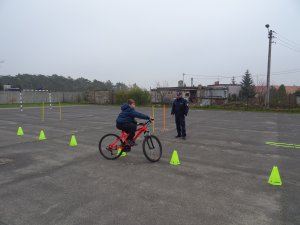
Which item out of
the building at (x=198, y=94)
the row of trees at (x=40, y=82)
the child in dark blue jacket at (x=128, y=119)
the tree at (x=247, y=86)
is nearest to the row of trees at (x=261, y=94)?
the tree at (x=247, y=86)

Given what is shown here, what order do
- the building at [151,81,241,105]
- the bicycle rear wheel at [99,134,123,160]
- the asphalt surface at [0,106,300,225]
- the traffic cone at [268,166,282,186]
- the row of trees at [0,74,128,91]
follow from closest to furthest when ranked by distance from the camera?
the asphalt surface at [0,106,300,225] < the traffic cone at [268,166,282,186] < the bicycle rear wheel at [99,134,123,160] < the building at [151,81,241,105] < the row of trees at [0,74,128,91]

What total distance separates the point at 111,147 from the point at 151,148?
104 centimetres

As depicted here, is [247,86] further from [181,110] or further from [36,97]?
[181,110]

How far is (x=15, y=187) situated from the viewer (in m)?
4.61

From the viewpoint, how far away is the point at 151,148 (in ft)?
21.2

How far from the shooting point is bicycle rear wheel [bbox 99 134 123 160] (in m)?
6.50

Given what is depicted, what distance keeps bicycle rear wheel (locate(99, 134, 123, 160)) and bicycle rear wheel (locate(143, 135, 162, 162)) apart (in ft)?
2.25

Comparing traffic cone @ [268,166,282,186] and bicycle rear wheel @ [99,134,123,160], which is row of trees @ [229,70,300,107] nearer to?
traffic cone @ [268,166,282,186]

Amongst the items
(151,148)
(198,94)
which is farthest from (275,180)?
(198,94)

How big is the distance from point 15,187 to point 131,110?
9.90ft

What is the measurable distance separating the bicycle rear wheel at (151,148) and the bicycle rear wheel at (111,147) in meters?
0.69

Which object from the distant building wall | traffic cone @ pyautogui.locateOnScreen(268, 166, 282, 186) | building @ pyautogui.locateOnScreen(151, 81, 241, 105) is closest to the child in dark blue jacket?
traffic cone @ pyautogui.locateOnScreen(268, 166, 282, 186)

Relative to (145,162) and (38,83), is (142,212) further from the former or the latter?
(38,83)

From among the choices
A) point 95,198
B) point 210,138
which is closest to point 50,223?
point 95,198
